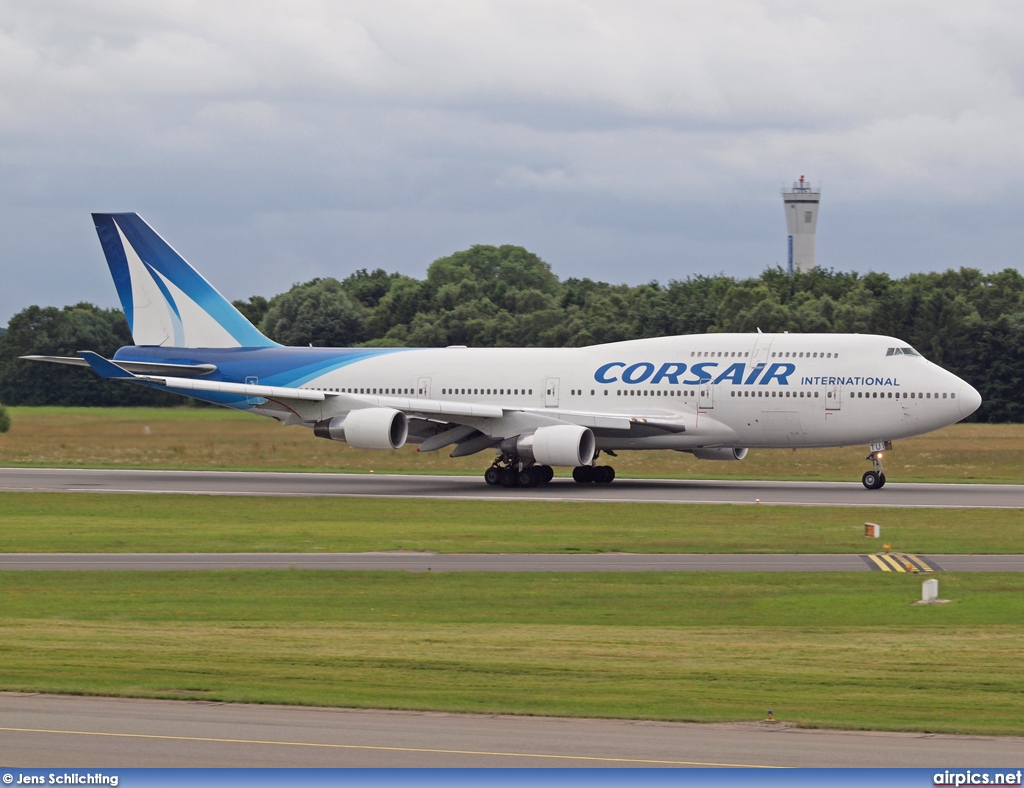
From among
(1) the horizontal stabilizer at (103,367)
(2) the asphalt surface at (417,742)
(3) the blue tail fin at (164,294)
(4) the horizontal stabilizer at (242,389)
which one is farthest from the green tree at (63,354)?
(2) the asphalt surface at (417,742)

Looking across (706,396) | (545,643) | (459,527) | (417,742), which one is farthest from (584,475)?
(417,742)

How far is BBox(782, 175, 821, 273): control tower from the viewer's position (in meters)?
169

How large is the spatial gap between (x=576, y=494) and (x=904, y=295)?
6406cm

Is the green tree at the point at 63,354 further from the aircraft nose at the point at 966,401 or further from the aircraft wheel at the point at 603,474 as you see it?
the aircraft nose at the point at 966,401

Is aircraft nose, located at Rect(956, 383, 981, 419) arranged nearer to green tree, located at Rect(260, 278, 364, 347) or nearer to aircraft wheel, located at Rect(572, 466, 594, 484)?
aircraft wheel, located at Rect(572, 466, 594, 484)

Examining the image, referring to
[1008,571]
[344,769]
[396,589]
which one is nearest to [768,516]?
[1008,571]

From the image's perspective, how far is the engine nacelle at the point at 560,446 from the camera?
4750cm

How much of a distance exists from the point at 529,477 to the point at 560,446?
3.60m

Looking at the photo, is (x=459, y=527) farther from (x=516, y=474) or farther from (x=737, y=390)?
(x=737, y=390)

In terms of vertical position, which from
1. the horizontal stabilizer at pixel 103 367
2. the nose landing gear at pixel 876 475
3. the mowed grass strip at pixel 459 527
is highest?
the horizontal stabilizer at pixel 103 367

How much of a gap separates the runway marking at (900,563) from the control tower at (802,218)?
140 metres

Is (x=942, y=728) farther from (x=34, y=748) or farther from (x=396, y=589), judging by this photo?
(x=396, y=589)

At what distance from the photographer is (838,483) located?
5234 centimetres

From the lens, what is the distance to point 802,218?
558 feet
